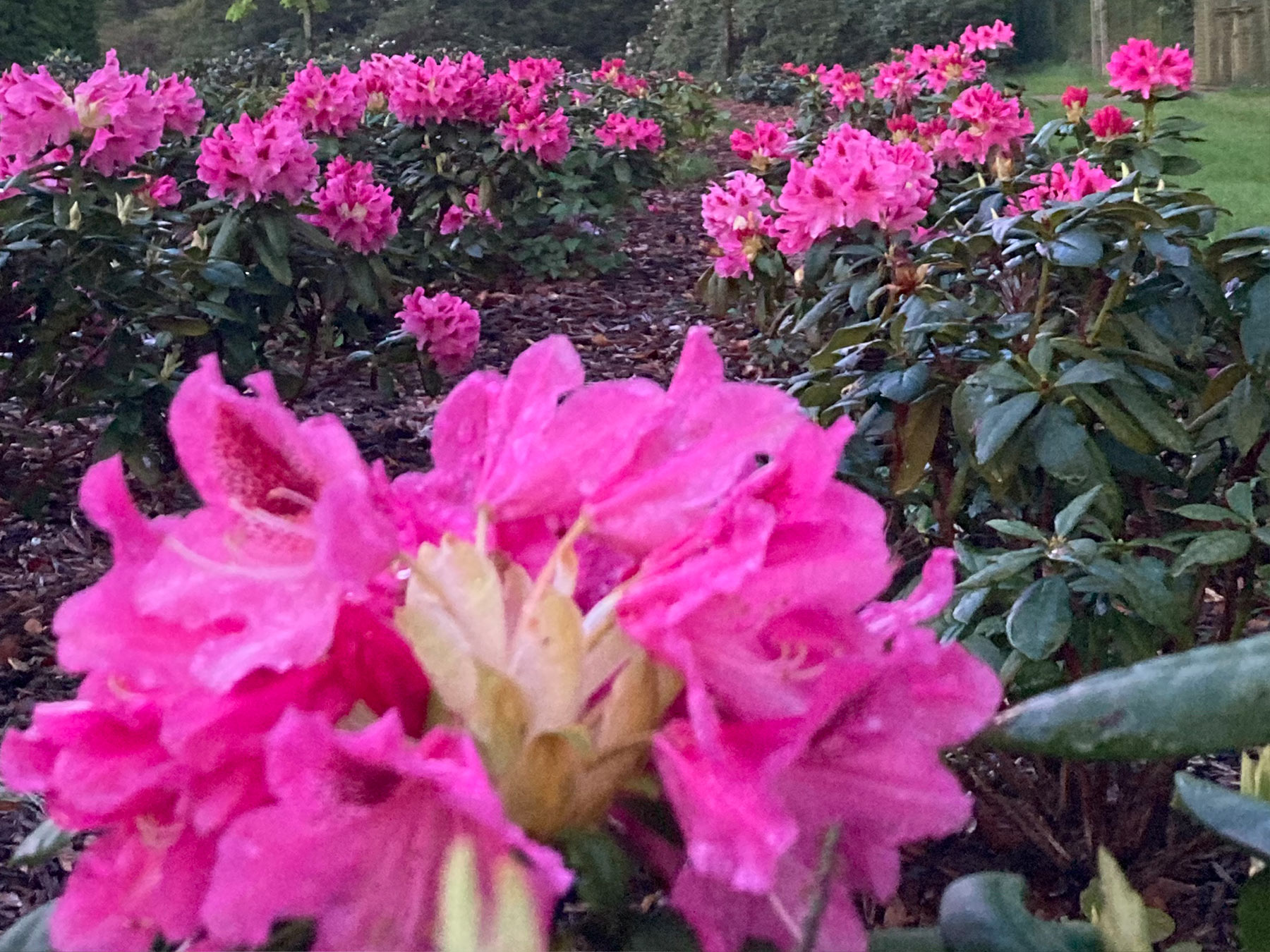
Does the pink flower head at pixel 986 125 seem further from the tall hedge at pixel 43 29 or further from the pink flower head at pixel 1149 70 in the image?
the tall hedge at pixel 43 29

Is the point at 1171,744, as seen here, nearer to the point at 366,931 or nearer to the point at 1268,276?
the point at 366,931

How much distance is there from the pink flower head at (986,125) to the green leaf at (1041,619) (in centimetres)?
259

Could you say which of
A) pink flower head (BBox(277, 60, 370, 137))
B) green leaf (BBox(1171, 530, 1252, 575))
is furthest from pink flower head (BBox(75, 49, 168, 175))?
green leaf (BBox(1171, 530, 1252, 575))

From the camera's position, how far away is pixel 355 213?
3.23m

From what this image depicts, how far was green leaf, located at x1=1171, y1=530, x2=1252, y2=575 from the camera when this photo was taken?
1.15 m

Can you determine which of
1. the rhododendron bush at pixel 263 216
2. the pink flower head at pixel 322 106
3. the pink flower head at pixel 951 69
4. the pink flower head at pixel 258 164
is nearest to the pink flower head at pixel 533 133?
the rhododendron bush at pixel 263 216

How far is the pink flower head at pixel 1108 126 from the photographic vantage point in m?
3.33

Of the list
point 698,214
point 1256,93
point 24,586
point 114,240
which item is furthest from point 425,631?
point 1256,93

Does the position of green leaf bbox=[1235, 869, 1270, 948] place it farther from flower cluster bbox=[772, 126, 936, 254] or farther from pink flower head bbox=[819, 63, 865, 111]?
pink flower head bbox=[819, 63, 865, 111]

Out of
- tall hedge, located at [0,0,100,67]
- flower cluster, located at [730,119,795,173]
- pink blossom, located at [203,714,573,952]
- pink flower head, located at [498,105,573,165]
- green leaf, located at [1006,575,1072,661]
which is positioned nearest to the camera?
pink blossom, located at [203,714,573,952]

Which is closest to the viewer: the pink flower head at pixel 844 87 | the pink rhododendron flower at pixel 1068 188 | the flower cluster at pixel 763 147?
the pink rhododendron flower at pixel 1068 188

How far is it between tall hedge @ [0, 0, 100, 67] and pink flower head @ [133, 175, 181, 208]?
10.7 metres

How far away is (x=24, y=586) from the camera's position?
97.7 inches

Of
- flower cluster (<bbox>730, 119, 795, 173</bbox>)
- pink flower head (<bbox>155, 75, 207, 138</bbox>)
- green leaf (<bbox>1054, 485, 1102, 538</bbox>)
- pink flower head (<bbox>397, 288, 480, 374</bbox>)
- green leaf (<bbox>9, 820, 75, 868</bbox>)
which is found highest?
pink flower head (<bbox>155, 75, 207, 138</bbox>)
